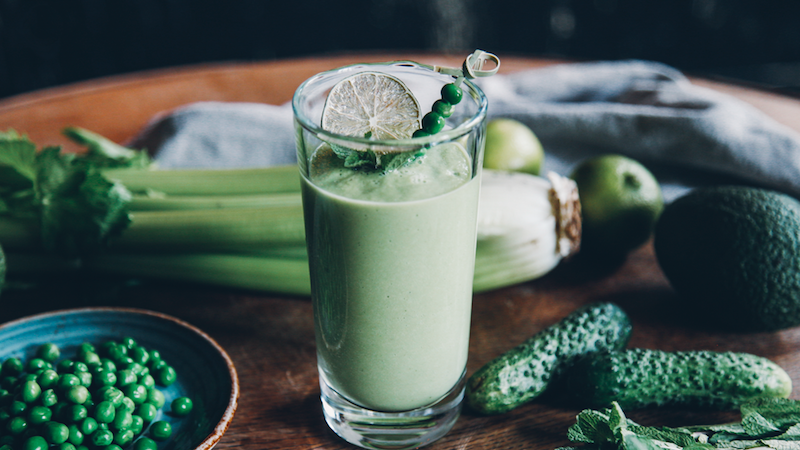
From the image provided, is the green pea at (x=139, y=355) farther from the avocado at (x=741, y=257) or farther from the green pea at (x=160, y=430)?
the avocado at (x=741, y=257)

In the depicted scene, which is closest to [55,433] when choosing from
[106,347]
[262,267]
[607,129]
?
[106,347]

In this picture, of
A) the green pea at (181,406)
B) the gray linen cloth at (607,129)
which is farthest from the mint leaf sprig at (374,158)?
the gray linen cloth at (607,129)

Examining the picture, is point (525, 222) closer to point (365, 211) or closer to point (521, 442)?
point (521, 442)

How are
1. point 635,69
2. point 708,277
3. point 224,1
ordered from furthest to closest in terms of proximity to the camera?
point 224,1 < point 635,69 < point 708,277

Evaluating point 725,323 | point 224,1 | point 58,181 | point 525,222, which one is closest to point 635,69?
point 525,222

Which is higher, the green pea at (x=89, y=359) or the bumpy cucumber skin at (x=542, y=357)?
the green pea at (x=89, y=359)

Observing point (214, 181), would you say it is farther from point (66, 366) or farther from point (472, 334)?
point (472, 334)

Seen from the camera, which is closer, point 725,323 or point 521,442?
point 521,442
